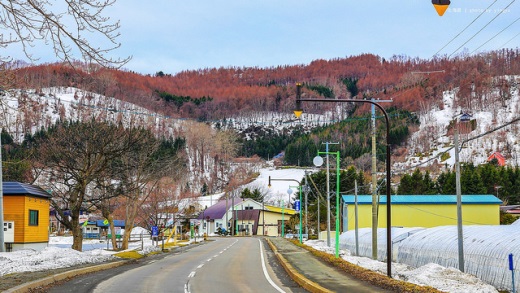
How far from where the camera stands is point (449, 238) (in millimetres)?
29141

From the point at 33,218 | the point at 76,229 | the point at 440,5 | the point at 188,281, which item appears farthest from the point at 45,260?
the point at 440,5

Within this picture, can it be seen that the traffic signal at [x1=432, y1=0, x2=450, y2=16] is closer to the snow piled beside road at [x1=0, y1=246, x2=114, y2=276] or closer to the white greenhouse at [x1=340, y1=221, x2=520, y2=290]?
the white greenhouse at [x1=340, y1=221, x2=520, y2=290]

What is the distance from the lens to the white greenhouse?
21312 millimetres

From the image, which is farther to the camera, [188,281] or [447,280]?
[188,281]

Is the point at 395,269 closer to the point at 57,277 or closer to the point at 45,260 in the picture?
the point at 57,277

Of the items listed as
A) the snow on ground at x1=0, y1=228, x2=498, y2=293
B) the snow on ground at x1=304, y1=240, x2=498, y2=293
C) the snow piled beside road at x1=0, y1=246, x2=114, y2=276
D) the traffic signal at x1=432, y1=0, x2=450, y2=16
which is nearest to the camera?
the traffic signal at x1=432, y1=0, x2=450, y2=16

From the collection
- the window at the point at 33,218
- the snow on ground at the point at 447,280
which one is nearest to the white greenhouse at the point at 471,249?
the snow on ground at the point at 447,280

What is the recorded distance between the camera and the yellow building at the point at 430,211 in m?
66.2

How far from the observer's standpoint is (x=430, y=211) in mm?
67625

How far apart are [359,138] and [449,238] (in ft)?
560

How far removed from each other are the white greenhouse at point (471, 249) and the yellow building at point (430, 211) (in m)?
26.9

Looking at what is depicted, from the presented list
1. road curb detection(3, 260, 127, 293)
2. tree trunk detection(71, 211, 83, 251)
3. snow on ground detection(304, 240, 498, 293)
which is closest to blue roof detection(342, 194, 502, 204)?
tree trunk detection(71, 211, 83, 251)

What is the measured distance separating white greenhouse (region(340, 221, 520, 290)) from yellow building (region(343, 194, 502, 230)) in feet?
88.4

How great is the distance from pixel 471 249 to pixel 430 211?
145ft
